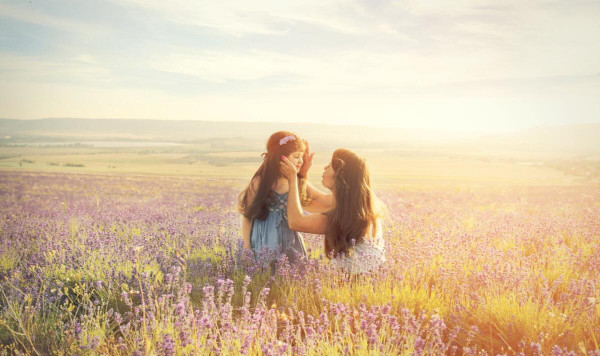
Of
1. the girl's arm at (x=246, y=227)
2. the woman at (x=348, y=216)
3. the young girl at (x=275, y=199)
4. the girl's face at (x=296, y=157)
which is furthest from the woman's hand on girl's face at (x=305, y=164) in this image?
the girl's arm at (x=246, y=227)

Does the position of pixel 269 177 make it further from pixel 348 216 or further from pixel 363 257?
pixel 363 257

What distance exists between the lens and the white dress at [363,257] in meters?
3.76

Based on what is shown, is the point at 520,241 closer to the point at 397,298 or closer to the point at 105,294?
the point at 397,298

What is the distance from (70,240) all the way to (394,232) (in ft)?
13.1

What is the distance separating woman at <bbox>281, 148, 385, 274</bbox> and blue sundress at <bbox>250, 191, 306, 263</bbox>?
23.9 inches

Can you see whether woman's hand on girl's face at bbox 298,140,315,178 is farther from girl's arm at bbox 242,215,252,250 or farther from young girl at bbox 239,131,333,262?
girl's arm at bbox 242,215,252,250

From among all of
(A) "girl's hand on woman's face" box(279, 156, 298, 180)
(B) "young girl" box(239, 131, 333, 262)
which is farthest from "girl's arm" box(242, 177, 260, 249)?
(A) "girl's hand on woman's face" box(279, 156, 298, 180)

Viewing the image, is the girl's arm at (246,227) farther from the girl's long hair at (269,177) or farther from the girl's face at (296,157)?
the girl's face at (296,157)

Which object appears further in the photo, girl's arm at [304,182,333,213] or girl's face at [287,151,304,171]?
girl's arm at [304,182,333,213]

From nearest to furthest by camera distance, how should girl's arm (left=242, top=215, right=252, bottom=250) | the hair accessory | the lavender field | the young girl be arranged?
1. the lavender field
2. the hair accessory
3. the young girl
4. girl's arm (left=242, top=215, right=252, bottom=250)

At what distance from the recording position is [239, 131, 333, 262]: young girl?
14.2 ft

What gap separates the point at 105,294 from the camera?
3.79 meters

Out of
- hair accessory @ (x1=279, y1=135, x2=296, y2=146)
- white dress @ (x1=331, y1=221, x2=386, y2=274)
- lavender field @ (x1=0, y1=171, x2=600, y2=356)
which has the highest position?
hair accessory @ (x1=279, y1=135, x2=296, y2=146)

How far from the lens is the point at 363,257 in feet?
12.5
